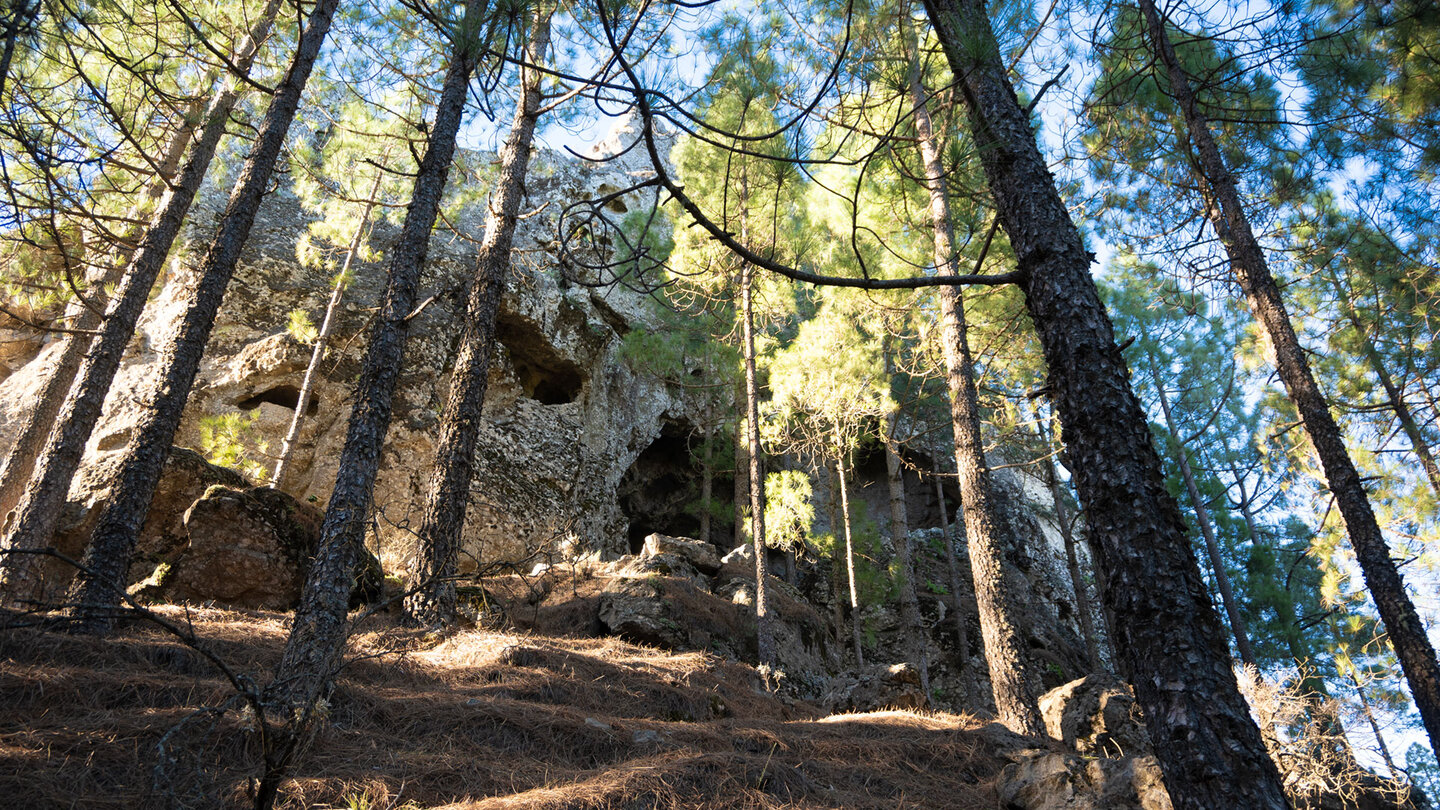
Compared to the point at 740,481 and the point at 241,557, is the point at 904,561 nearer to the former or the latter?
the point at 740,481

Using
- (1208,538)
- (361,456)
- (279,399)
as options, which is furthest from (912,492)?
(361,456)

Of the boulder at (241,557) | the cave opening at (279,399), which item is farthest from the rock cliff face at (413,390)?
the boulder at (241,557)

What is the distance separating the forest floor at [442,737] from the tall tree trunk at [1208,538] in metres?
9.46

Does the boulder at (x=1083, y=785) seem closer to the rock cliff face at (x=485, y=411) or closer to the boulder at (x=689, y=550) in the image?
the rock cliff face at (x=485, y=411)

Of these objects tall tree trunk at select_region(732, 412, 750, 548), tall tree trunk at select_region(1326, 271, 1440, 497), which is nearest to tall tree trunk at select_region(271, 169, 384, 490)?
tall tree trunk at select_region(732, 412, 750, 548)

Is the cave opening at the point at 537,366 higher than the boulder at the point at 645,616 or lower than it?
higher

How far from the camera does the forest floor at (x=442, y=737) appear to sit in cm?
234

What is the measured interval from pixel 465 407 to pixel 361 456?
74.1 inches

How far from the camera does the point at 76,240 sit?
25.0 feet

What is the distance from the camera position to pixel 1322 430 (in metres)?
5.38

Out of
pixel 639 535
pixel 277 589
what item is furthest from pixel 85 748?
pixel 639 535

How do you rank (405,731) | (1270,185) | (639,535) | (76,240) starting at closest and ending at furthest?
1. (405,731)
2. (1270,185)
3. (76,240)
4. (639,535)

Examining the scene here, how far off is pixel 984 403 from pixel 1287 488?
19.7 feet

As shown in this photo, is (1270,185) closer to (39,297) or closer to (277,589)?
(277,589)
